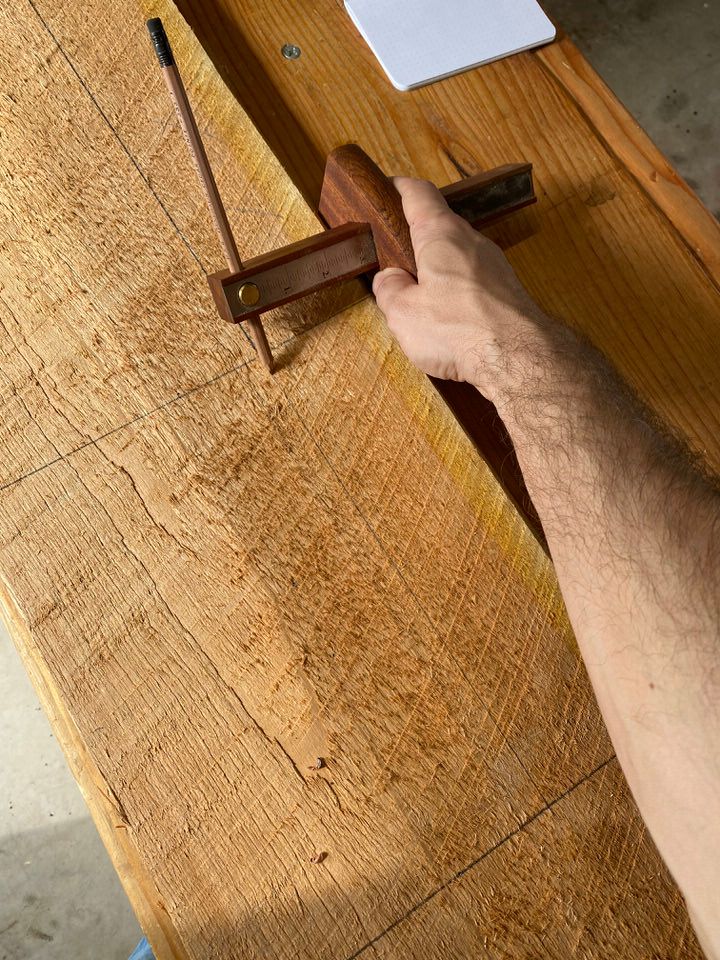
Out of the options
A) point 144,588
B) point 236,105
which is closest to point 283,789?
point 144,588

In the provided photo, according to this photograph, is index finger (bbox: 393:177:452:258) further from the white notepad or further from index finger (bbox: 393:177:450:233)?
the white notepad

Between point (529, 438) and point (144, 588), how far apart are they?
487mm

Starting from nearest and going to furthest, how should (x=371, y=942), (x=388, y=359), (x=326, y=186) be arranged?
(x=371, y=942)
(x=388, y=359)
(x=326, y=186)

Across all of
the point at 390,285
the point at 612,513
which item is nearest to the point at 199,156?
the point at 390,285

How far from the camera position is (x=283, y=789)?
933 millimetres

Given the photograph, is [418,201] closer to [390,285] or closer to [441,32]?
[390,285]

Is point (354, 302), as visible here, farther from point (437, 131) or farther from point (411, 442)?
point (437, 131)

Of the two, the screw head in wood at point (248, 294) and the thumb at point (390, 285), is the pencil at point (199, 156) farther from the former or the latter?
the thumb at point (390, 285)

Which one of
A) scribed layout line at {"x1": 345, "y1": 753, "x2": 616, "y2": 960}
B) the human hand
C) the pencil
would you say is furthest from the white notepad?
scribed layout line at {"x1": 345, "y1": 753, "x2": 616, "y2": 960}

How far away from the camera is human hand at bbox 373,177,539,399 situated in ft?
3.72

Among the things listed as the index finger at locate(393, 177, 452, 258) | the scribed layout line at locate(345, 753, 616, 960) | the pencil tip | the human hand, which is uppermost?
the pencil tip

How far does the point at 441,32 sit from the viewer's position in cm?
158

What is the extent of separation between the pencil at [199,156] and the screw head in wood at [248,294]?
22mm

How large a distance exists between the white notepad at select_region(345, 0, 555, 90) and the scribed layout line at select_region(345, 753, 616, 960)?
114 centimetres
